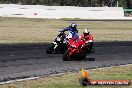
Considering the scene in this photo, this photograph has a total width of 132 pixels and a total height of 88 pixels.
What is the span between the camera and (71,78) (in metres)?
13.9

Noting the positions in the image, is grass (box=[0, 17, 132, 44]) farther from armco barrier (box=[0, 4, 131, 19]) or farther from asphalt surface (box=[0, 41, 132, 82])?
armco barrier (box=[0, 4, 131, 19])

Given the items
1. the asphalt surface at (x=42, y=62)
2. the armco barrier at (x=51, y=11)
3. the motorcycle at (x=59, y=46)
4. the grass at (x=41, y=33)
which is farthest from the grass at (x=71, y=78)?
the armco barrier at (x=51, y=11)

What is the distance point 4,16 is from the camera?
61.0 metres

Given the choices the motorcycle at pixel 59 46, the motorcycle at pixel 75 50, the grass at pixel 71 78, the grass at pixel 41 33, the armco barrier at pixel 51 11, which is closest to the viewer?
the grass at pixel 71 78

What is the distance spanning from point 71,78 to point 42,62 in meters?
4.51

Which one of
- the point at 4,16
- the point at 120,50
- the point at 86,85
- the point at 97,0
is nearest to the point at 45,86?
the point at 86,85

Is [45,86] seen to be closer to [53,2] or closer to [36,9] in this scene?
[36,9]

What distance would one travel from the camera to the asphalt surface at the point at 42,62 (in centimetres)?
1512

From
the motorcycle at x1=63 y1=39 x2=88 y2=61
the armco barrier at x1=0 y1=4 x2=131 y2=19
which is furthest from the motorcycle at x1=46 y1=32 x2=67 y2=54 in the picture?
the armco barrier at x1=0 y1=4 x2=131 y2=19

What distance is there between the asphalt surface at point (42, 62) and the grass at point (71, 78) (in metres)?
0.89

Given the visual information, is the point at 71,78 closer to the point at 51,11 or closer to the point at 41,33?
the point at 41,33

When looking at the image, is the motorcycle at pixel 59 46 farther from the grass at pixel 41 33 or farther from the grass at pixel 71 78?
the grass at pixel 41 33

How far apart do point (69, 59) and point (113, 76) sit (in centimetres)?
533

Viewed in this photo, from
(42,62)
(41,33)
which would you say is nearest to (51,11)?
(41,33)
